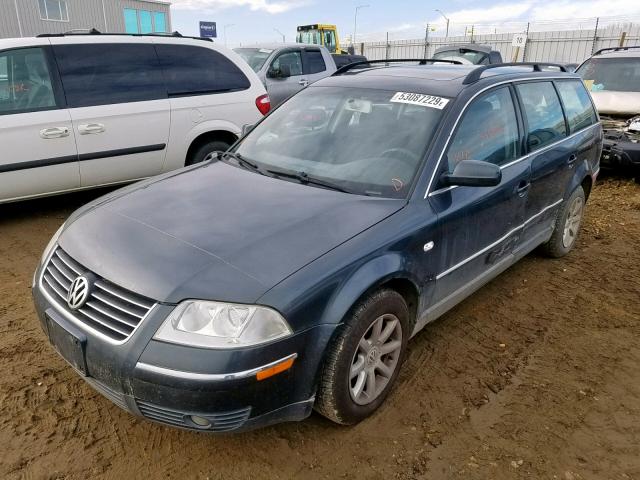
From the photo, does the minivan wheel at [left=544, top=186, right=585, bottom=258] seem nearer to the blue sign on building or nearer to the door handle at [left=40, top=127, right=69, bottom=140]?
the door handle at [left=40, top=127, right=69, bottom=140]

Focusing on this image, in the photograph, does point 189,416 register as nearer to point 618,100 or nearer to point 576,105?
point 576,105

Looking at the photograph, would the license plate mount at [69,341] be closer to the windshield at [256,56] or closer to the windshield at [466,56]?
the windshield at [256,56]

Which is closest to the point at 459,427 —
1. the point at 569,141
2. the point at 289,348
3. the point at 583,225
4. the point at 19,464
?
the point at 289,348

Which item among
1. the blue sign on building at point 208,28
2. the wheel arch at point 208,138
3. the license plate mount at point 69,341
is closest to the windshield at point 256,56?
the wheel arch at point 208,138

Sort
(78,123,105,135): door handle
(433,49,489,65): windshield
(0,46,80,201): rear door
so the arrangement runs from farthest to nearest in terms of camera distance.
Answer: (433,49,489,65): windshield
(78,123,105,135): door handle
(0,46,80,201): rear door

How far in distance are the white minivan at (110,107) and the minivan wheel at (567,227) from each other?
3.58m

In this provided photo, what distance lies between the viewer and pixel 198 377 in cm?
196

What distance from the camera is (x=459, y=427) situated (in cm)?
260

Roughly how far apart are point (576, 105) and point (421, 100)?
7.35 ft

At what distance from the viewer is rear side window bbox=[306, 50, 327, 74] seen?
10.5m

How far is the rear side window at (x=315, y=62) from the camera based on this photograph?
34.4 ft

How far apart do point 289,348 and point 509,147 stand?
2.29 metres

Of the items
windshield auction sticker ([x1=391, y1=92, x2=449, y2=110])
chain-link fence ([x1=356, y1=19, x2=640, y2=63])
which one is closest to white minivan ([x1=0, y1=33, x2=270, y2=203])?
windshield auction sticker ([x1=391, y1=92, x2=449, y2=110])

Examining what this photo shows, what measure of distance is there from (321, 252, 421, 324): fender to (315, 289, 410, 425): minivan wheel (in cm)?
8
